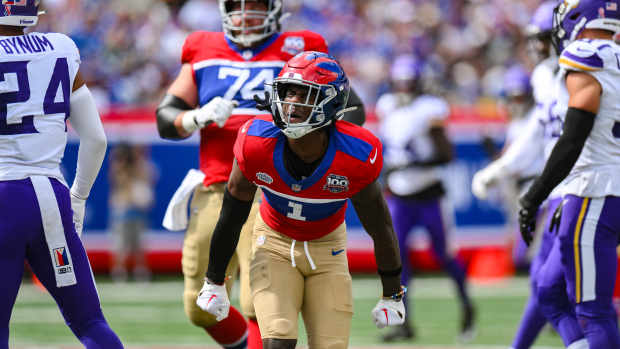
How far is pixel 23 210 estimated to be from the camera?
150 inches

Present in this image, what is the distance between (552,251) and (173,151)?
7601 millimetres

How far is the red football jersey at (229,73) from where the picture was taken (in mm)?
4832

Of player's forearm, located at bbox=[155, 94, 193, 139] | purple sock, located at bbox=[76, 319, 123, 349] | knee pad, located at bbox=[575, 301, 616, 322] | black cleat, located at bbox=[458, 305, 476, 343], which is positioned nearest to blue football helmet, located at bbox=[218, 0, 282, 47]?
player's forearm, located at bbox=[155, 94, 193, 139]

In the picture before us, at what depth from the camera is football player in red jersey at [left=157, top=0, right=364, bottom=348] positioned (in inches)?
190

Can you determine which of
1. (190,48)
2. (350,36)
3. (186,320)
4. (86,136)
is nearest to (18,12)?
(86,136)

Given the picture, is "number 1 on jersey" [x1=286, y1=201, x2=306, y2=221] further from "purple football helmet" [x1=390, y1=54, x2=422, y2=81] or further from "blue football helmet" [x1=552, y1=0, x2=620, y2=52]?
"purple football helmet" [x1=390, y1=54, x2=422, y2=81]

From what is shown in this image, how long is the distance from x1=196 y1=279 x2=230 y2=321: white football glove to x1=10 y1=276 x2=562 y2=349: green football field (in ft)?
9.22

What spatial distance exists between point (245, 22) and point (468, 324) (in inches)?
143

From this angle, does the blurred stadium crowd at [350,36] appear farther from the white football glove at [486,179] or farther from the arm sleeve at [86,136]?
the arm sleeve at [86,136]

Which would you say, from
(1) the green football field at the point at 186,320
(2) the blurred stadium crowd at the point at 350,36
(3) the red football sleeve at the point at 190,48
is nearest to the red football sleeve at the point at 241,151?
(3) the red football sleeve at the point at 190,48

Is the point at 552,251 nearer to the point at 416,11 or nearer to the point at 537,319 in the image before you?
the point at 537,319

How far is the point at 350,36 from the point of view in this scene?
16047mm

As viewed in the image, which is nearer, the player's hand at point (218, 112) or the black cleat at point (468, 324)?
the player's hand at point (218, 112)

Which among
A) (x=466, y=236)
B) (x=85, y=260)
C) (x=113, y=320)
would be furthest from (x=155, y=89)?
(x=85, y=260)
